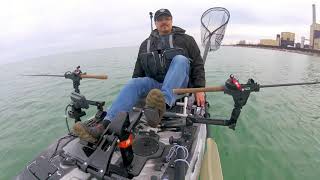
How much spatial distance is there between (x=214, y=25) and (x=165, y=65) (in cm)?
409

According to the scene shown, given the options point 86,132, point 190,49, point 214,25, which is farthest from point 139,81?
point 214,25

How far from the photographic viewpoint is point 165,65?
16.3 feet

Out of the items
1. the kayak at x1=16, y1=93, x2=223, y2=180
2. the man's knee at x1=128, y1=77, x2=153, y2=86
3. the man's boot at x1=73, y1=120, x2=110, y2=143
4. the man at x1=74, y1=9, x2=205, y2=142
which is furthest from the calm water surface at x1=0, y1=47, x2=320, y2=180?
the man's boot at x1=73, y1=120, x2=110, y2=143

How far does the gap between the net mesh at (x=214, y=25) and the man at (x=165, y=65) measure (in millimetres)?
3205

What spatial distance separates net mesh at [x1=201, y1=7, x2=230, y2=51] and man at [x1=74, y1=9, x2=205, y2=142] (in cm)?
320

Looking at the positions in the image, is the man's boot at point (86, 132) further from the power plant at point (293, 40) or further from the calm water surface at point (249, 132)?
the power plant at point (293, 40)

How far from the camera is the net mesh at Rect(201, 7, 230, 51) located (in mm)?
8141

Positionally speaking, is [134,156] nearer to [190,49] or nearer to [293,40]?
[190,49]

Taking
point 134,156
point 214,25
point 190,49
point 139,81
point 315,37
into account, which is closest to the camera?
point 134,156

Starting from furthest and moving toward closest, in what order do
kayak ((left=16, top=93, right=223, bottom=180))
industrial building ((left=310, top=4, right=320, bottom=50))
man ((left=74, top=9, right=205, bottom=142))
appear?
1. industrial building ((left=310, top=4, right=320, bottom=50))
2. man ((left=74, top=9, right=205, bottom=142))
3. kayak ((left=16, top=93, right=223, bottom=180))

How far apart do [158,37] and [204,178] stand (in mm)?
2892

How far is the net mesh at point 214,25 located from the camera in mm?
8141

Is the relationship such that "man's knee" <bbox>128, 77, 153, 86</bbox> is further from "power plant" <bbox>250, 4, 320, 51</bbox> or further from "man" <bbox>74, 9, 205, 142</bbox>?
"power plant" <bbox>250, 4, 320, 51</bbox>

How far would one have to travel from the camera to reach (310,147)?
19.5 feet
